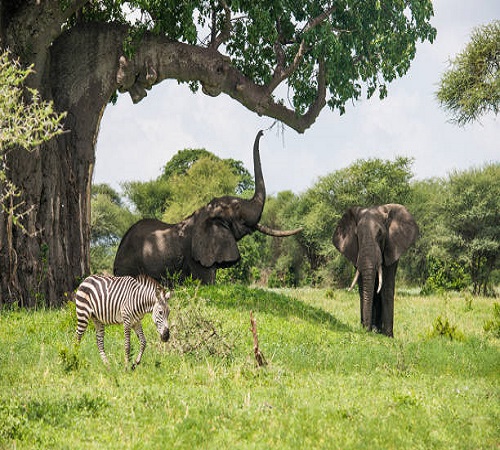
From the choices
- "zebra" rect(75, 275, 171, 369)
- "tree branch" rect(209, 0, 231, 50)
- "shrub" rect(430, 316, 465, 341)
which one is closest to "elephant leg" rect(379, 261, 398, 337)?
"shrub" rect(430, 316, 465, 341)

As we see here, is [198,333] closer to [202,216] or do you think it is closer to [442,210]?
[202,216]

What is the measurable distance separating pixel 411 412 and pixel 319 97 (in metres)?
16.4

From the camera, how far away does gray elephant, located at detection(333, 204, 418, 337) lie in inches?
777

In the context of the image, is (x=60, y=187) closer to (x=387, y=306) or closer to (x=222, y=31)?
(x=222, y=31)

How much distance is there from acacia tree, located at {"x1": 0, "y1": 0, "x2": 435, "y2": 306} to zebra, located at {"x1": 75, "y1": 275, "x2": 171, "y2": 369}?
853 centimetres

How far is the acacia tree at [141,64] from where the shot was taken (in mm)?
20188

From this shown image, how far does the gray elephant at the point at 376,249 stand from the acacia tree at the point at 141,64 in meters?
4.80

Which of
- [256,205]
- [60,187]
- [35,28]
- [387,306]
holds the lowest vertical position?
[387,306]

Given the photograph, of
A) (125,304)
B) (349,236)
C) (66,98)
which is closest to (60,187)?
(66,98)

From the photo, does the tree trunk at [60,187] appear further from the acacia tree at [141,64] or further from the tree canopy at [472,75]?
the tree canopy at [472,75]

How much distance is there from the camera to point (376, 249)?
20.0m

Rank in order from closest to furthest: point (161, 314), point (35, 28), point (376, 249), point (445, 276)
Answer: point (161, 314)
point (376, 249)
point (35, 28)
point (445, 276)

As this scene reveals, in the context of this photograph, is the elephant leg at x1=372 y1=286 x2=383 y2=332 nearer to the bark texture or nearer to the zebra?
the bark texture

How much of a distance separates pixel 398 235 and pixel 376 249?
99 centimetres
